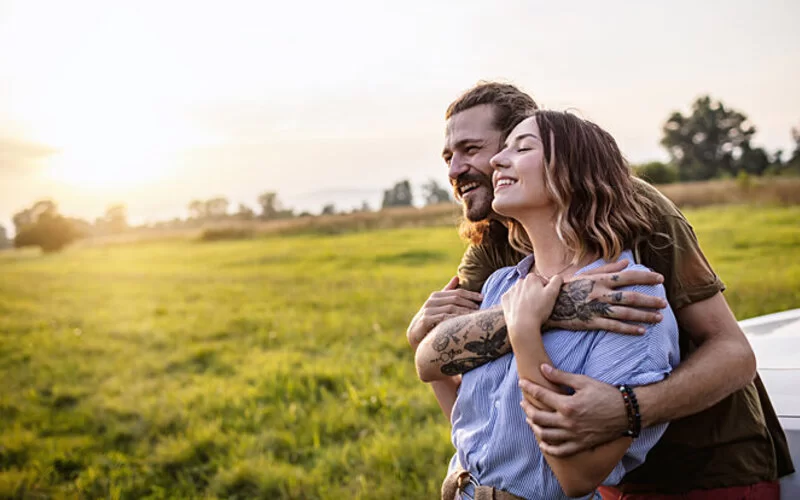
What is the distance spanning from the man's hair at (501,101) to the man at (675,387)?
0.90 meters

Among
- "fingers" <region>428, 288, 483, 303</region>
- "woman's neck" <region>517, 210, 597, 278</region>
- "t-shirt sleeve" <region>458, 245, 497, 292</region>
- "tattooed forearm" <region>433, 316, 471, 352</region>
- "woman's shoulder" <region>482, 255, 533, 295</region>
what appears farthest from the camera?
"t-shirt sleeve" <region>458, 245, 497, 292</region>

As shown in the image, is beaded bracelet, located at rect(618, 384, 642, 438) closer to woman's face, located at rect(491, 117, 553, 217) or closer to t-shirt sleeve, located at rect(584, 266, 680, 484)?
t-shirt sleeve, located at rect(584, 266, 680, 484)

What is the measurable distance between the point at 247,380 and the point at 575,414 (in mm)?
5430

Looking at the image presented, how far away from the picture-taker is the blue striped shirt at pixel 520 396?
73.0 inches

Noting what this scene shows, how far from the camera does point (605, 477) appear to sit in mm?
1924

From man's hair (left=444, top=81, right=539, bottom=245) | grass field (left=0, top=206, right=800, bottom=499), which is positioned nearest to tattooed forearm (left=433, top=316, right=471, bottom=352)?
man's hair (left=444, top=81, right=539, bottom=245)

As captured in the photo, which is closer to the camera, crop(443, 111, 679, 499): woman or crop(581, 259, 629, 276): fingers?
crop(443, 111, 679, 499): woman

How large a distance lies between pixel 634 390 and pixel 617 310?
0.72 ft

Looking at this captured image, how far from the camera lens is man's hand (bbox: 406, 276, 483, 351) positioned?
2572mm

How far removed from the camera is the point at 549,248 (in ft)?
7.20

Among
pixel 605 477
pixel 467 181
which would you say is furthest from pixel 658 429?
pixel 467 181

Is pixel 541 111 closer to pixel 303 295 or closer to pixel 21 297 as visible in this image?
pixel 303 295

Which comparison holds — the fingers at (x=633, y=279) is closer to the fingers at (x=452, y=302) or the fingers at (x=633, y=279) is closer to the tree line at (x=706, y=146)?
the fingers at (x=452, y=302)

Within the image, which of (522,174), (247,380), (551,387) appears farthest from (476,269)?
(247,380)
